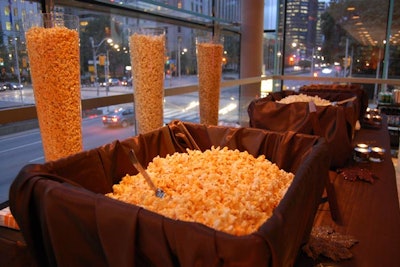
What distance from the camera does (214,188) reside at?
76 centimetres

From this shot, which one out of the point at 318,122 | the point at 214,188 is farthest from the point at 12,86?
the point at 318,122

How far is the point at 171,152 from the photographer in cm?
107

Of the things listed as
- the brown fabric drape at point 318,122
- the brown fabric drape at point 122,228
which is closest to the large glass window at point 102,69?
the brown fabric drape at point 122,228

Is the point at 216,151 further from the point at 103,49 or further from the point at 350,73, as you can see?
the point at 350,73

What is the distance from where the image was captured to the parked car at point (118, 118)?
1909mm

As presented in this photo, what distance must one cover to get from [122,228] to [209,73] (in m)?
1.26

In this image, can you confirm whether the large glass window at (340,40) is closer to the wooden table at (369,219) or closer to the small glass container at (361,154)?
the small glass container at (361,154)

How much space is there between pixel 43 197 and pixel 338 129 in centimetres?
Result: 102

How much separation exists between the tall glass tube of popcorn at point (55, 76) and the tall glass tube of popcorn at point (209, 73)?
2.38 ft

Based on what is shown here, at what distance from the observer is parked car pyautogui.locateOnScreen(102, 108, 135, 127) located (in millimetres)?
1909

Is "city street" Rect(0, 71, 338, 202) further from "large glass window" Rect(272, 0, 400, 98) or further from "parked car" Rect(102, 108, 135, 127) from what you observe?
"large glass window" Rect(272, 0, 400, 98)

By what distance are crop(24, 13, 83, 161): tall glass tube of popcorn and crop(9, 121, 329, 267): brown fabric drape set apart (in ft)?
0.83

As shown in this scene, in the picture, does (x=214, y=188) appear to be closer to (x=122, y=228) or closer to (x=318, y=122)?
(x=122, y=228)

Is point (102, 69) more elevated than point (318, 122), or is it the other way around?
point (102, 69)
